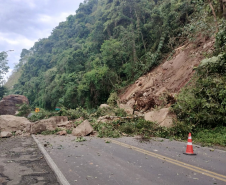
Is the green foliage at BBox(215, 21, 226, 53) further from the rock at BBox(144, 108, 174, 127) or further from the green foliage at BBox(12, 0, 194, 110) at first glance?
the green foliage at BBox(12, 0, 194, 110)

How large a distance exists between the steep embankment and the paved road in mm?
9014

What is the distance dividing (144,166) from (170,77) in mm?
15954

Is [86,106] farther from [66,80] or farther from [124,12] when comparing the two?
[124,12]

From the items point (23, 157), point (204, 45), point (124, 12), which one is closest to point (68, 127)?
point (23, 157)

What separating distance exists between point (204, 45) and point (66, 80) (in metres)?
27.3

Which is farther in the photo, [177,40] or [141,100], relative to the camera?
[177,40]

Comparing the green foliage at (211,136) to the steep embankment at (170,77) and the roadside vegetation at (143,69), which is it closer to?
the roadside vegetation at (143,69)

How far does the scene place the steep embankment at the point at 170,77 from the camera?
18.3m

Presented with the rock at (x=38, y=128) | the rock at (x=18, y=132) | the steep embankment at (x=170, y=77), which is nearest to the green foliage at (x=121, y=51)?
the steep embankment at (x=170, y=77)

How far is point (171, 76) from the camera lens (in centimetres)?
2066

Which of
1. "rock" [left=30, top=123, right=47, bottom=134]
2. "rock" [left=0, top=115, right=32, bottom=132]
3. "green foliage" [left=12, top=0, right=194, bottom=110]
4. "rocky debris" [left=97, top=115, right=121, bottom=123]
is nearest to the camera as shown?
"rocky debris" [left=97, top=115, right=121, bottom=123]

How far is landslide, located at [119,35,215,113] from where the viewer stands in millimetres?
18344

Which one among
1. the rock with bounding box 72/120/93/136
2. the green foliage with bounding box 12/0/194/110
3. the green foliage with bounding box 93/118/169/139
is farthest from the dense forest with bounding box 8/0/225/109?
the rock with bounding box 72/120/93/136

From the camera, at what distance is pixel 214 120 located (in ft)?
34.3
